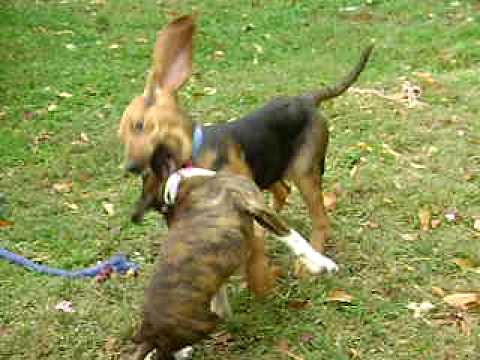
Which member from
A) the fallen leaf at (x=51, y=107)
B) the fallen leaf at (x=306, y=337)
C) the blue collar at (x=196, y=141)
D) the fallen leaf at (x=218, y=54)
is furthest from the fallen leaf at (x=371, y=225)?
the fallen leaf at (x=218, y=54)

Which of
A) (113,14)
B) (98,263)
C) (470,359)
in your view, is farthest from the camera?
(113,14)

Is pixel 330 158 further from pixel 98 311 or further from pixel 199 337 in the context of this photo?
pixel 199 337

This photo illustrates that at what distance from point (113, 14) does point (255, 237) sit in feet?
27.6

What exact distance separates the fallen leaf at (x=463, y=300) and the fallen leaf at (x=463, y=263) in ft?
1.05

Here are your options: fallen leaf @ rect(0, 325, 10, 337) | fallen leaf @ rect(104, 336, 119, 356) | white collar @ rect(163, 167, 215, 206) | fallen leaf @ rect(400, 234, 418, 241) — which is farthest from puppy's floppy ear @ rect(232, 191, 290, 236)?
fallen leaf @ rect(0, 325, 10, 337)

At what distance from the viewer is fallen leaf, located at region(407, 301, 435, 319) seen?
4.39 metres

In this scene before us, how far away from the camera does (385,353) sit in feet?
13.5

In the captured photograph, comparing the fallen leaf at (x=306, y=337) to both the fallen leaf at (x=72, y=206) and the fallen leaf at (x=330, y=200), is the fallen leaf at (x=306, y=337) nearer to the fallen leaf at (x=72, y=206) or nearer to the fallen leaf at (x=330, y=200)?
the fallen leaf at (x=330, y=200)

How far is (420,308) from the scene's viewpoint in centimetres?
444

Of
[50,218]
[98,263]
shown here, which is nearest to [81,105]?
[50,218]

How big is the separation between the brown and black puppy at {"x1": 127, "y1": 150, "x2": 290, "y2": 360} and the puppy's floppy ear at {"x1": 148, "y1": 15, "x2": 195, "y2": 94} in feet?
1.72

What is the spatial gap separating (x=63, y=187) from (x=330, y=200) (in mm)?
2169

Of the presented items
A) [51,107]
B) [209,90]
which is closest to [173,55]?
[51,107]

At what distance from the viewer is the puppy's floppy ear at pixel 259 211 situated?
3.79 meters
